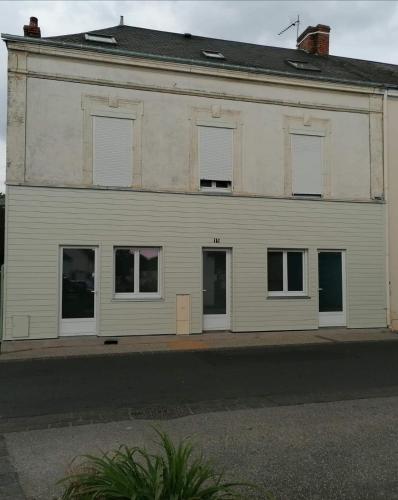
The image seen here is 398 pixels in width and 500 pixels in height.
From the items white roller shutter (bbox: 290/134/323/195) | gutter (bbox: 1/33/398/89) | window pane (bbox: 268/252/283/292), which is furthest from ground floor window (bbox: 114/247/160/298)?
gutter (bbox: 1/33/398/89)

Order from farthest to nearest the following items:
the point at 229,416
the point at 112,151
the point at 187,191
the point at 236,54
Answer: the point at 236,54, the point at 187,191, the point at 112,151, the point at 229,416

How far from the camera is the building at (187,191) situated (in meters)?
12.3

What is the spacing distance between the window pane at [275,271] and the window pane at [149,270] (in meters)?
3.30

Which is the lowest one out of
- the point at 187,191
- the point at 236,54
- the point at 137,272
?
the point at 137,272

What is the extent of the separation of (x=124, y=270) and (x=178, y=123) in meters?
4.26

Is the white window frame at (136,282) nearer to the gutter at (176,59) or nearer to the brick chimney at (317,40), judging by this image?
the gutter at (176,59)

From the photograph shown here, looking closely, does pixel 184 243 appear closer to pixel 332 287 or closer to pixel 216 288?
pixel 216 288

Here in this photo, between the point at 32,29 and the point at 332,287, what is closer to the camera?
the point at 32,29

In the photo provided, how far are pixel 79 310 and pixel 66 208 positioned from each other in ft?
8.59

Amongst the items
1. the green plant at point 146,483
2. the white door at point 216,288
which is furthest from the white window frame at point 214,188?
the green plant at point 146,483

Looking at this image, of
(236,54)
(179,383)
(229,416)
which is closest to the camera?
(229,416)

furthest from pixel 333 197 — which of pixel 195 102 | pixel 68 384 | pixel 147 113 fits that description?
pixel 68 384

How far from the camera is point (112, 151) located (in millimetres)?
12867

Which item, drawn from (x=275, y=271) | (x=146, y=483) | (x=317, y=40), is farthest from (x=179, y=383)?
(x=317, y=40)
